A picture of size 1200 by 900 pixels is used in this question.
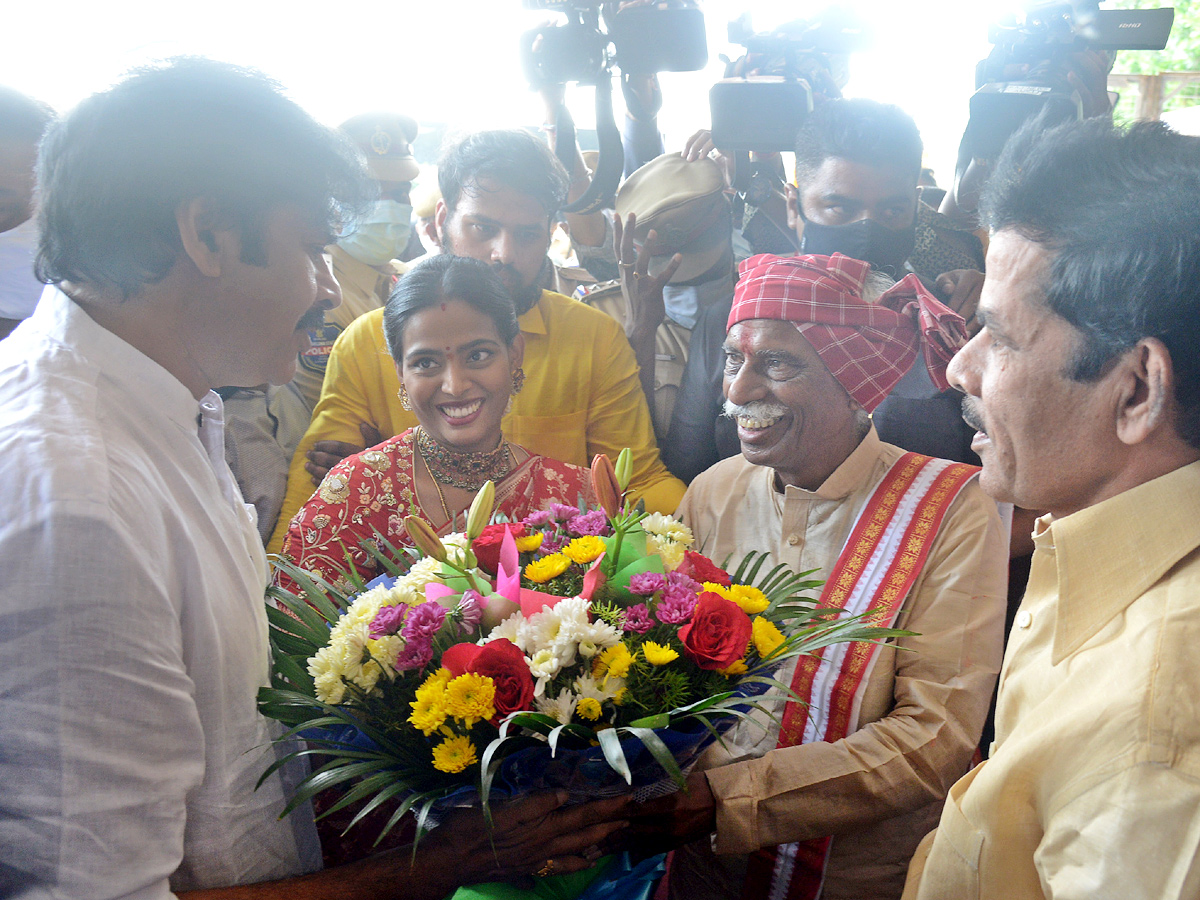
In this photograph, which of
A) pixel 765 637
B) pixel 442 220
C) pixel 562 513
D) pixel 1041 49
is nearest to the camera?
pixel 765 637

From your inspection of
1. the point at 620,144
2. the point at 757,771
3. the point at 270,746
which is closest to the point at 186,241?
the point at 270,746

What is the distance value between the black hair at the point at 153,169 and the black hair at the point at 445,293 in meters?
0.98

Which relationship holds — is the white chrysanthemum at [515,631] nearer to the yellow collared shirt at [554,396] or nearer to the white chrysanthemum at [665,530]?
the white chrysanthemum at [665,530]

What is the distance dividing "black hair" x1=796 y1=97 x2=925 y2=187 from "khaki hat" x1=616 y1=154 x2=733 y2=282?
361 mm

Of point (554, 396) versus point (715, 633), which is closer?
point (715, 633)

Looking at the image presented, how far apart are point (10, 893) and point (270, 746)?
→ 378 mm

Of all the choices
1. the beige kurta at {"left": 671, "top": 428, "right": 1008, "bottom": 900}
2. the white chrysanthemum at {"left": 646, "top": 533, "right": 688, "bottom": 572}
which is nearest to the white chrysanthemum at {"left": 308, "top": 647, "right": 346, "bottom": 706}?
the white chrysanthemum at {"left": 646, "top": 533, "right": 688, "bottom": 572}

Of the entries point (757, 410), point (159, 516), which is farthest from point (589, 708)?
point (757, 410)

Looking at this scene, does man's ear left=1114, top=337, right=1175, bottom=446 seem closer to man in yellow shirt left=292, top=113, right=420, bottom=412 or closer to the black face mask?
the black face mask

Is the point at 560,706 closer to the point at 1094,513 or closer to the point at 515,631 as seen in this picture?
the point at 515,631

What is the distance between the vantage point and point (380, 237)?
11.5 feet

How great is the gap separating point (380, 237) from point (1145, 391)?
301 centimetres

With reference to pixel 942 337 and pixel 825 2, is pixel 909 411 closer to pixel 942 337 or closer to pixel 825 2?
pixel 942 337

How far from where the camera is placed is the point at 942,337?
2104 millimetres
